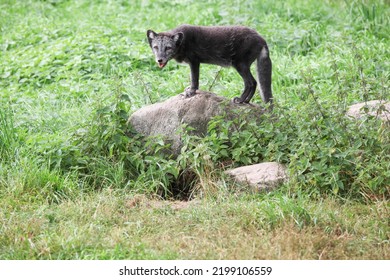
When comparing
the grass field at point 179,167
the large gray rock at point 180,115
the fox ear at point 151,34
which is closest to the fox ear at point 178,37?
the fox ear at point 151,34

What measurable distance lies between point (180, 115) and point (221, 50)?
0.85 metres

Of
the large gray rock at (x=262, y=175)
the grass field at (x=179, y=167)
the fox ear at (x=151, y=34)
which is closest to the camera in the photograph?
the grass field at (x=179, y=167)

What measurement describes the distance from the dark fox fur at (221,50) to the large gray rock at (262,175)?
98 centimetres

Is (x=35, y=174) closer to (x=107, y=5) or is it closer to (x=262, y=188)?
(x=262, y=188)

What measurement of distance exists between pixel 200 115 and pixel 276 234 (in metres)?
2.12

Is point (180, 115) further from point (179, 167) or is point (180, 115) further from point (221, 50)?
point (221, 50)

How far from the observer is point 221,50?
753cm

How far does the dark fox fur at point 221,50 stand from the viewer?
747 cm

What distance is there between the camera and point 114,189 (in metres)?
6.93

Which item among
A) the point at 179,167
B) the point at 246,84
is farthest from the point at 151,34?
the point at 179,167

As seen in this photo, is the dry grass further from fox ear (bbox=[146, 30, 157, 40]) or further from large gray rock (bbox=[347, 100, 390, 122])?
fox ear (bbox=[146, 30, 157, 40])

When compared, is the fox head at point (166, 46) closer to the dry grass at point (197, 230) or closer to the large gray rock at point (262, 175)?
the large gray rock at point (262, 175)

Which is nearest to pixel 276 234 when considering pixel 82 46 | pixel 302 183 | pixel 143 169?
pixel 302 183

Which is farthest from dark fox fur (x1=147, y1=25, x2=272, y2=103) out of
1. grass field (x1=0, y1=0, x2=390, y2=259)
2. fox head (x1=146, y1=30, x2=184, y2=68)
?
grass field (x1=0, y1=0, x2=390, y2=259)
